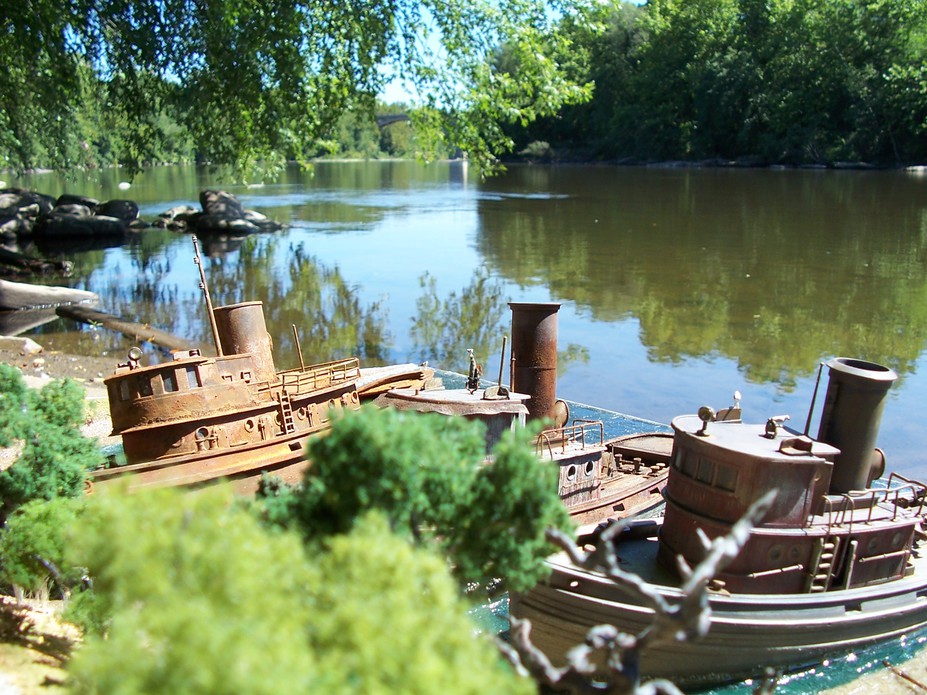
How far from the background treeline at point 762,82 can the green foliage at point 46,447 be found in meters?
67.7

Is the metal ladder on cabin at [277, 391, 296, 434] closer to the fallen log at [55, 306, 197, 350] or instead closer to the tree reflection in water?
the tree reflection in water

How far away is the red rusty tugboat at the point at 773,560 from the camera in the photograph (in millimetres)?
12086

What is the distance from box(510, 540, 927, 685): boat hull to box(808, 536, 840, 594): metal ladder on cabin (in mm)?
165

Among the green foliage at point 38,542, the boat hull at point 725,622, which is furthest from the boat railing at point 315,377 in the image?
the boat hull at point 725,622

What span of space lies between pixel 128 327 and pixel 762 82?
82.8m

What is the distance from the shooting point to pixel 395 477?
649 cm

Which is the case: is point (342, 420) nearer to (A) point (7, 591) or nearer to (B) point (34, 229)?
(A) point (7, 591)

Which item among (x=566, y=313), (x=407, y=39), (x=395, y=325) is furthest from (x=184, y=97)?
(x=566, y=313)

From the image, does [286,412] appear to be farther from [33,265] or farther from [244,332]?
[33,265]

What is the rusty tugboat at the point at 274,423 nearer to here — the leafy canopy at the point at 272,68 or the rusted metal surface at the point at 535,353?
the rusted metal surface at the point at 535,353

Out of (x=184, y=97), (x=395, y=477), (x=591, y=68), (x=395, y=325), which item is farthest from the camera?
(x=591, y=68)

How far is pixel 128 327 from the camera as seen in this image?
3256 cm

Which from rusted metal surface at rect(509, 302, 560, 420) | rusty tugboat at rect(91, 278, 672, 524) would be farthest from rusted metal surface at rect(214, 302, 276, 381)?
rusted metal surface at rect(509, 302, 560, 420)

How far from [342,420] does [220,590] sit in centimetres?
191
